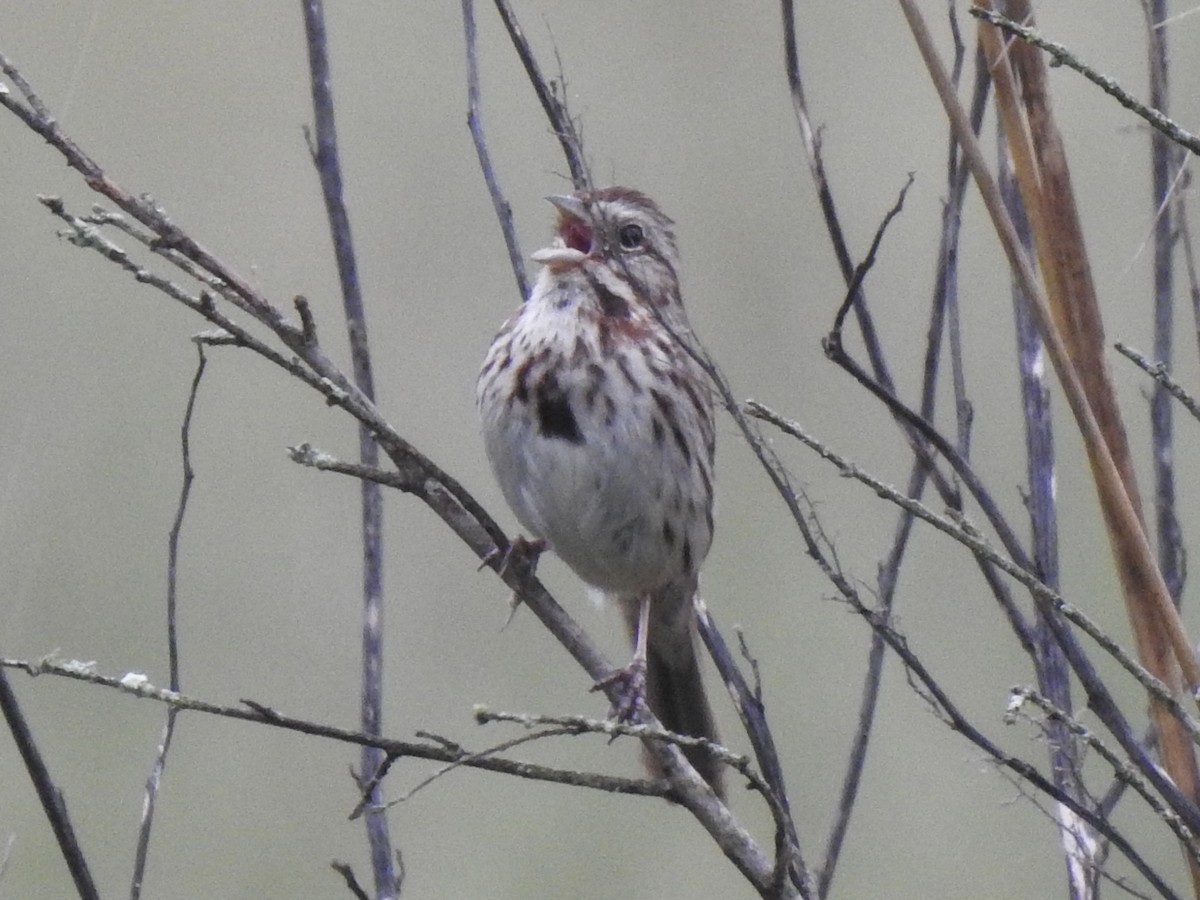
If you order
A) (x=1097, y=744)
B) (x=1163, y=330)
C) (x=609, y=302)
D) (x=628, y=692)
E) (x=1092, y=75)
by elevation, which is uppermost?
(x=609, y=302)

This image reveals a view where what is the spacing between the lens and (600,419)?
2.52 meters

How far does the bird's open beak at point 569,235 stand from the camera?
248cm

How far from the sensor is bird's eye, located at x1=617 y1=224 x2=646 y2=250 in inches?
108

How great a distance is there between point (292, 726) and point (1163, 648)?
2.04 ft

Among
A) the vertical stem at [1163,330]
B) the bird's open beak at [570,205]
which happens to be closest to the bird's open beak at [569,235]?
the bird's open beak at [570,205]

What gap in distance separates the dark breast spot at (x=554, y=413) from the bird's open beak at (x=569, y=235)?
186mm

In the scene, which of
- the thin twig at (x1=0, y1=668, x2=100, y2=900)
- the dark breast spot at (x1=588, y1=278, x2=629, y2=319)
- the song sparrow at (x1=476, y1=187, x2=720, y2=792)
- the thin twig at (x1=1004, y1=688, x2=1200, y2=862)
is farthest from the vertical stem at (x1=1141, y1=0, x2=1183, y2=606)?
the dark breast spot at (x1=588, y1=278, x2=629, y2=319)

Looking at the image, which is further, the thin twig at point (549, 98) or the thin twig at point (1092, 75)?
the thin twig at point (549, 98)

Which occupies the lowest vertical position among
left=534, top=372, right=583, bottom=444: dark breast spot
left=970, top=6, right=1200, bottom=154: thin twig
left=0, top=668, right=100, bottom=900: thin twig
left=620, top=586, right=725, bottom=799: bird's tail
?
left=0, top=668, right=100, bottom=900: thin twig

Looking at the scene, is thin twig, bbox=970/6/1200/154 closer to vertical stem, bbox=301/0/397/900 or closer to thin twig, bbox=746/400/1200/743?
thin twig, bbox=746/400/1200/743

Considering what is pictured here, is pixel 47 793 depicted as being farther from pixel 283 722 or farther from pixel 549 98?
pixel 549 98

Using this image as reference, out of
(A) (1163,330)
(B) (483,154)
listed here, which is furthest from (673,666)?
(A) (1163,330)

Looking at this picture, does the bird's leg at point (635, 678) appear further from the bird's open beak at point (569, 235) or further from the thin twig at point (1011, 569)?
the thin twig at point (1011, 569)

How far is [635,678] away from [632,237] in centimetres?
78
